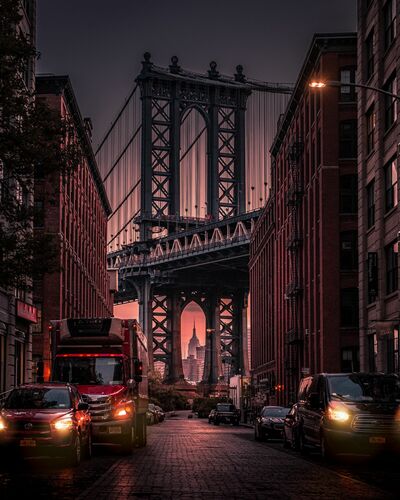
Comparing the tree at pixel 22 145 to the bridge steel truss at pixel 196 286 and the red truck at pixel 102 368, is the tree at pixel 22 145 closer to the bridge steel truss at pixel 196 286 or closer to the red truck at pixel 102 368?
the red truck at pixel 102 368

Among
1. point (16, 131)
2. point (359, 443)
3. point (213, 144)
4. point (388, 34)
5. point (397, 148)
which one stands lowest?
point (359, 443)

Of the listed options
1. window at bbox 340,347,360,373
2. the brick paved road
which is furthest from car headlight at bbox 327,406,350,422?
window at bbox 340,347,360,373

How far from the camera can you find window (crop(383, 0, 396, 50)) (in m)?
44.6

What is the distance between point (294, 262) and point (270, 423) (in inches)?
1473

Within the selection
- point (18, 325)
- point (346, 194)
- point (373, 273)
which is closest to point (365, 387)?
point (373, 273)

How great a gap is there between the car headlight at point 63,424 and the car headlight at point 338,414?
19.5 feet

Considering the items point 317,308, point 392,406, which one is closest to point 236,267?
point 317,308

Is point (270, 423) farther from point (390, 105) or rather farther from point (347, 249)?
point (347, 249)

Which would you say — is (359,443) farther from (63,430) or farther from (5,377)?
(5,377)

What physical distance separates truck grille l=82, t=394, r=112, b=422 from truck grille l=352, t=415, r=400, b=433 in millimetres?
7138

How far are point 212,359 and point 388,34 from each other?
423ft

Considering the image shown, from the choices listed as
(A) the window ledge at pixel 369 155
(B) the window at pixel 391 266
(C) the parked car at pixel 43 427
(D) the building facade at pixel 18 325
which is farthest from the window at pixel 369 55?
(C) the parked car at pixel 43 427

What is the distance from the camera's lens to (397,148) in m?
41.9

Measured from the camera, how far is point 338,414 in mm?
24344
